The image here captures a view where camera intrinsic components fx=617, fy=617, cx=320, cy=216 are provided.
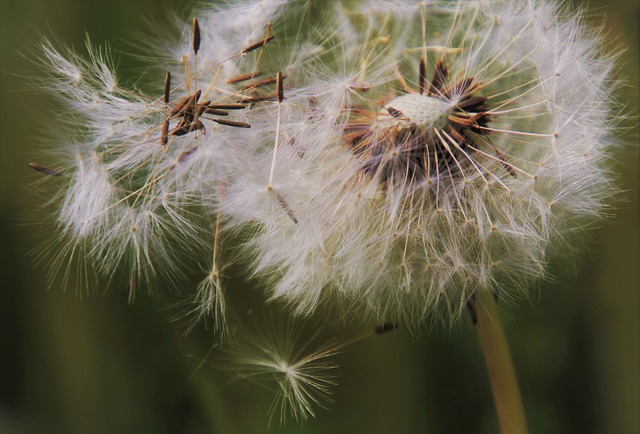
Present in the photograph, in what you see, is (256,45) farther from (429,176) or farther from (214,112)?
(429,176)

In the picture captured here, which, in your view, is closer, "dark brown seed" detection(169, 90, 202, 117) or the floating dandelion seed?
"dark brown seed" detection(169, 90, 202, 117)

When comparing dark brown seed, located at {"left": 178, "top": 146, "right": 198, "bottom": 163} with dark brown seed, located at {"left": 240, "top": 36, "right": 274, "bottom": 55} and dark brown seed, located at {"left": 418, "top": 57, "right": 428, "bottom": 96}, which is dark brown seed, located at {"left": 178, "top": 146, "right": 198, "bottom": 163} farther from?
dark brown seed, located at {"left": 418, "top": 57, "right": 428, "bottom": 96}

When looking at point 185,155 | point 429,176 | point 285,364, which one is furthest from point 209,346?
point 429,176

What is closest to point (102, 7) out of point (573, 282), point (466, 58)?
point (466, 58)

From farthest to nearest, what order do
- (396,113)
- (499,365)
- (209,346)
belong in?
(209,346) → (499,365) → (396,113)

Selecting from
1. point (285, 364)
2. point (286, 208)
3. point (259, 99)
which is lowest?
point (285, 364)

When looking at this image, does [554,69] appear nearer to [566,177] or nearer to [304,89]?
[566,177]

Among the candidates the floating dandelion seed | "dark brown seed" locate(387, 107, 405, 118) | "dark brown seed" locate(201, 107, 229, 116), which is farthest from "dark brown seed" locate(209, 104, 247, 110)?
the floating dandelion seed
